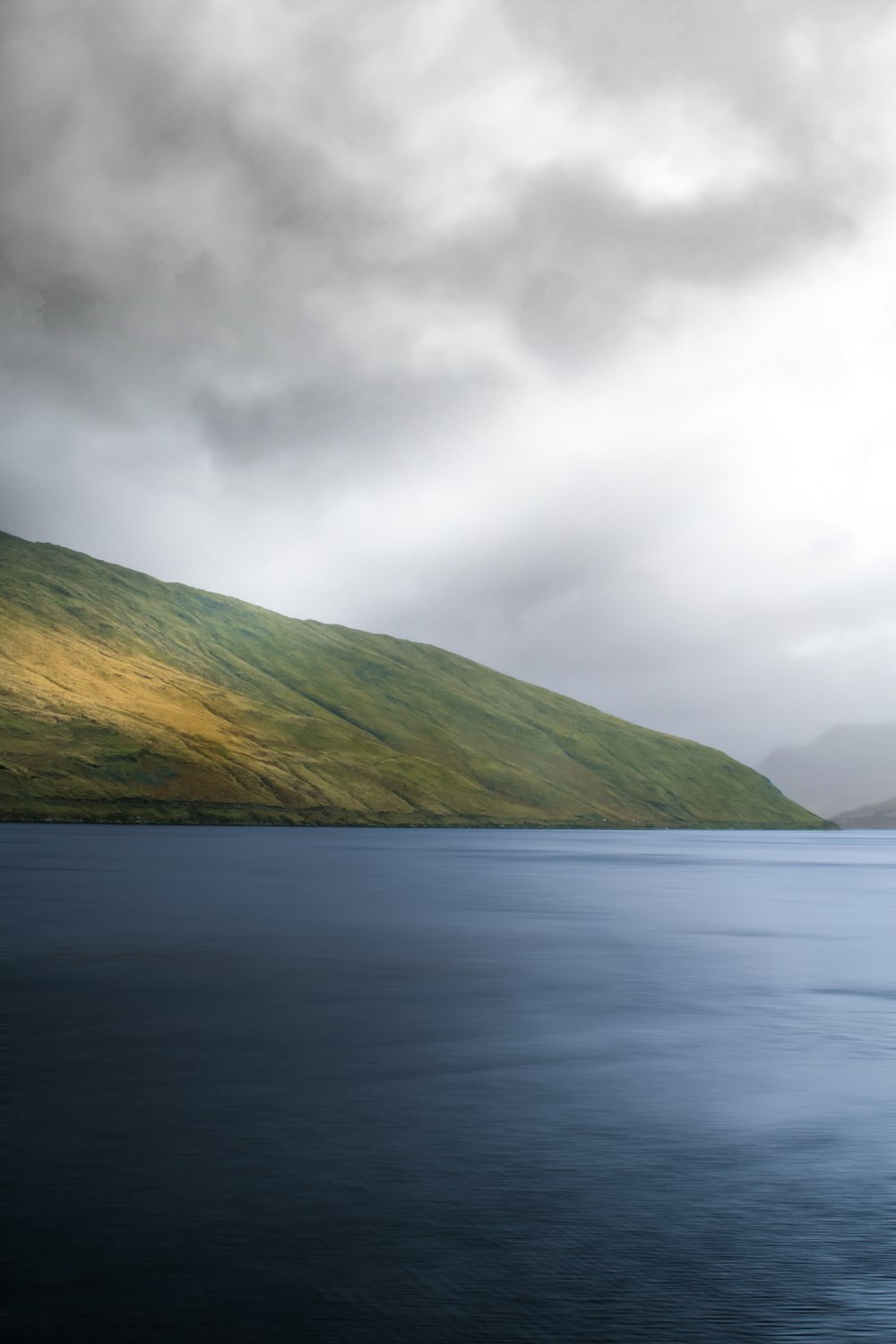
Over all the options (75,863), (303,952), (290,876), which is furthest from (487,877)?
(303,952)

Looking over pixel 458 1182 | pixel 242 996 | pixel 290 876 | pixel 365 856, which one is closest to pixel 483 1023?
pixel 242 996

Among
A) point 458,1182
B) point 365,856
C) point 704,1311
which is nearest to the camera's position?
point 704,1311

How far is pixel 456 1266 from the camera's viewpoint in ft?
42.9

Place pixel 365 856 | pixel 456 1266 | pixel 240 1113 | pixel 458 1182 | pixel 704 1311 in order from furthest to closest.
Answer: pixel 365 856, pixel 240 1113, pixel 458 1182, pixel 456 1266, pixel 704 1311

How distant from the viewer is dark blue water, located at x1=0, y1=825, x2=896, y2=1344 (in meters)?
12.1

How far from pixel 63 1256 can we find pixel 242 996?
21595 millimetres

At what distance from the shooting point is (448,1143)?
61.3 ft

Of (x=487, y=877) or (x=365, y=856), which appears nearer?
(x=487, y=877)

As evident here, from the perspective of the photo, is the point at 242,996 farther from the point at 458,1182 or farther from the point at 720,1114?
the point at 458,1182

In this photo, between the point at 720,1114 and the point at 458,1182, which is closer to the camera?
the point at 458,1182

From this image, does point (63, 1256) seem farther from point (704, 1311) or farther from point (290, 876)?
point (290, 876)

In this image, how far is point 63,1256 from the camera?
13203mm

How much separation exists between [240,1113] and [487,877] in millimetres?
87712

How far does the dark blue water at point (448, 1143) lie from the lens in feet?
39.8
